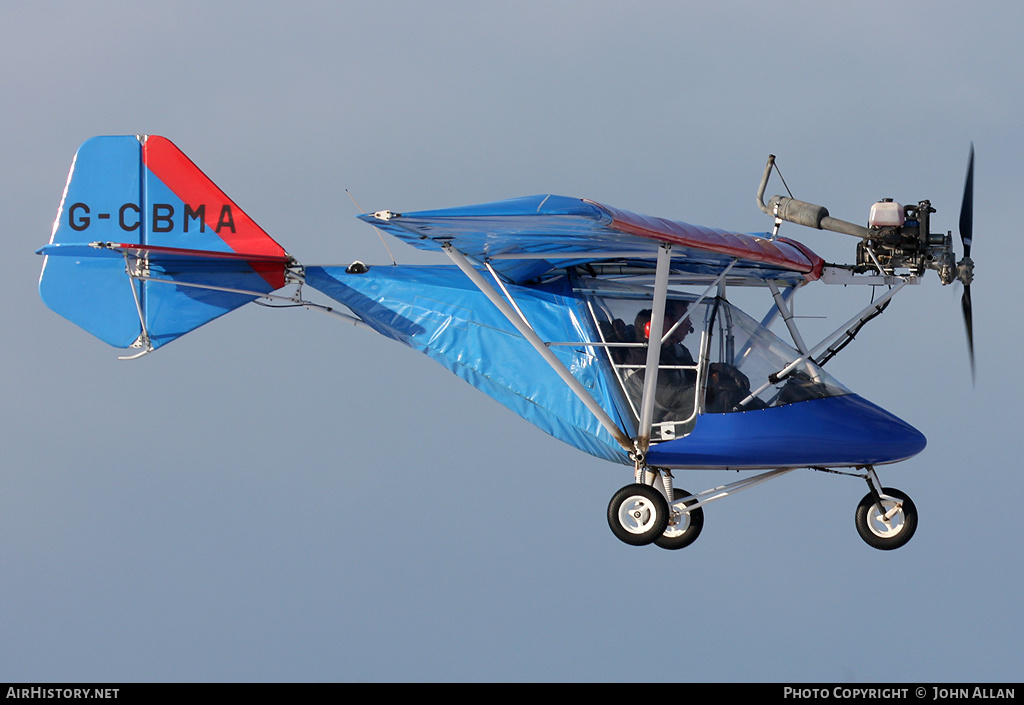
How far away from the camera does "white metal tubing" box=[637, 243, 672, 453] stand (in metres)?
13.4

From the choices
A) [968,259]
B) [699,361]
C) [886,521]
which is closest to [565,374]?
[699,361]

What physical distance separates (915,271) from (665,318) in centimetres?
266

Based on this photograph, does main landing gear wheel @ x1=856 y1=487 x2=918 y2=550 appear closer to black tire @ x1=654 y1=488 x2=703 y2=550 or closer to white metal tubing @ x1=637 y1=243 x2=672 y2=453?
black tire @ x1=654 y1=488 x2=703 y2=550

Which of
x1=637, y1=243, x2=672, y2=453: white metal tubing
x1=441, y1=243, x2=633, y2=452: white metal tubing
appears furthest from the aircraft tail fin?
x1=637, y1=243, x2=672, y2=453: white metal tubing

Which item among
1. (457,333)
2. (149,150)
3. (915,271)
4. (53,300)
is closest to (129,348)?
(53,300)

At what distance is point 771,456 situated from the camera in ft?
46.4

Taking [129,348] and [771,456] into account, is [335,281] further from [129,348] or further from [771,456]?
[771,456]

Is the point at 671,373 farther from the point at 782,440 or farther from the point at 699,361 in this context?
the point at 782,440

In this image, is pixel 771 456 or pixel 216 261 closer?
pixel 771 456

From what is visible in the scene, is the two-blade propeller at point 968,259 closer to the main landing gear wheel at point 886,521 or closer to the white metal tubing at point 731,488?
the main landing gear wheel at point 886,521

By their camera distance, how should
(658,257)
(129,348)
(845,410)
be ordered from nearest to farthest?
(658,257), (845,410), (129,348)

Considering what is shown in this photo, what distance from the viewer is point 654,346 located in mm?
13789

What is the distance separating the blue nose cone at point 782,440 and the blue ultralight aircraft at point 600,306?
0.05 feet

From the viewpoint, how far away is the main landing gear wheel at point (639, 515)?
13945 millimetres
